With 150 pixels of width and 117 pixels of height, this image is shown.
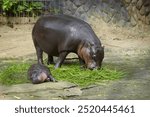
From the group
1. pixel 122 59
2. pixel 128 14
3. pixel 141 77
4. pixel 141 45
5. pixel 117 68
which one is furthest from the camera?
pixel 128 14

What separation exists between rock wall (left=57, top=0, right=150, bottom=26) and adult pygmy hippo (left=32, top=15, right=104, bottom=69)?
556 centimetres

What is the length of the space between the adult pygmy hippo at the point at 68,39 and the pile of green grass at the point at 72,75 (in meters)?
0.17

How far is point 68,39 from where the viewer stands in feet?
25.8

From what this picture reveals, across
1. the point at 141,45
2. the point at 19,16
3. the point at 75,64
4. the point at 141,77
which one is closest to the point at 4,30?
the point at 19,16

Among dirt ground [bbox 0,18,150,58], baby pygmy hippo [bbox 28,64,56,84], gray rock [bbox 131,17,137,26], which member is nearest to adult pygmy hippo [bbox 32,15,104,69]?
baby pygmy hippo [bbox 28,64,56,84]

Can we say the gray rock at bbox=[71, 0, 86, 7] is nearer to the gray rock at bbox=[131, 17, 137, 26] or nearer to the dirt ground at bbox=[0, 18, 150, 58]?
the dirt ground at bbox=[0, 18, 150, 58]

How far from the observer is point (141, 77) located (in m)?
7.82

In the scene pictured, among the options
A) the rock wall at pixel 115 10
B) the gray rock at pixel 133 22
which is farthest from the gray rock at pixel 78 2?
the gray rock at pixel 133 22

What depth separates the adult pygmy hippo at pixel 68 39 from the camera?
771 centimetres

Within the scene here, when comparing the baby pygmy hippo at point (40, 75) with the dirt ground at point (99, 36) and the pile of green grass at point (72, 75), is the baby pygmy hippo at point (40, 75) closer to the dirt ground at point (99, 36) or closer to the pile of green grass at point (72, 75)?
the pile of green grass at point (72, 75)

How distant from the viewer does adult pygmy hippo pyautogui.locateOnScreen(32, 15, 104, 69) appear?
25.3 feet

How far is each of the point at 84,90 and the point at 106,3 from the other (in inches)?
282

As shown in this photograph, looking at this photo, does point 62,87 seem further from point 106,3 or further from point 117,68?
point 106,3

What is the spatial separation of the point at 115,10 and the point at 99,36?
1.39 metres
